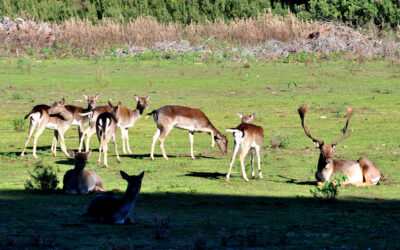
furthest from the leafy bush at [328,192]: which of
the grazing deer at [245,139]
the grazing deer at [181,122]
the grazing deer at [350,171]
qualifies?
the grazing deer at [181,122]

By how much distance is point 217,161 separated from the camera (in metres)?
18.9

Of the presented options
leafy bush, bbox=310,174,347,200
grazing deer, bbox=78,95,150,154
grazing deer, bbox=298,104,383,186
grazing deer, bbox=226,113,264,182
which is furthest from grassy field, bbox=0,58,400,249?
grazing deer, bbox=78,95,150,154

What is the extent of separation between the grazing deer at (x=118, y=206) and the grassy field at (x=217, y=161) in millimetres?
190

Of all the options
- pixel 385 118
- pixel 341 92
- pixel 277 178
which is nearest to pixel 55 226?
pixel 277 178

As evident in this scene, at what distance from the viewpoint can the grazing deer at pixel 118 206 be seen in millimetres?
10023

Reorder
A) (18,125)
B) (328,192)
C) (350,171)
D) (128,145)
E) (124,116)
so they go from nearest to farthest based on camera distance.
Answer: (328,192), (350,171), (128,145), (124,116), (18,125)

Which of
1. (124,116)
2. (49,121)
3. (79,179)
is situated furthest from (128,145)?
(79,179)

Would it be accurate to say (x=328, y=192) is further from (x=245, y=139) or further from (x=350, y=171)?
(x=245, y=139)

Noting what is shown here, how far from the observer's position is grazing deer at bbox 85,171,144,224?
10023 millimetres

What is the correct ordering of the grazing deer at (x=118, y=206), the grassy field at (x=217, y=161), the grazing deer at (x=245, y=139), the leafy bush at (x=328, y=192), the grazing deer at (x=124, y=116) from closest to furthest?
the grassy field at (x=217, y=161) < the grazing deer at (x=118, y=206) < the leafy bush at (x=328, y=192) < the grazing deer at (x=245, y=139) < the grazing deer at (x=124, y=116)

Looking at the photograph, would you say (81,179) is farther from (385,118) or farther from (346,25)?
(346,25)

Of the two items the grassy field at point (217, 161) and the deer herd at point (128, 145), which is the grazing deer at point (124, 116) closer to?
the deer herd at point (128, 145)

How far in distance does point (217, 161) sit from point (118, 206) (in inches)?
352

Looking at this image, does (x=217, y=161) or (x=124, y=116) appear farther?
(x=124, y=116)
